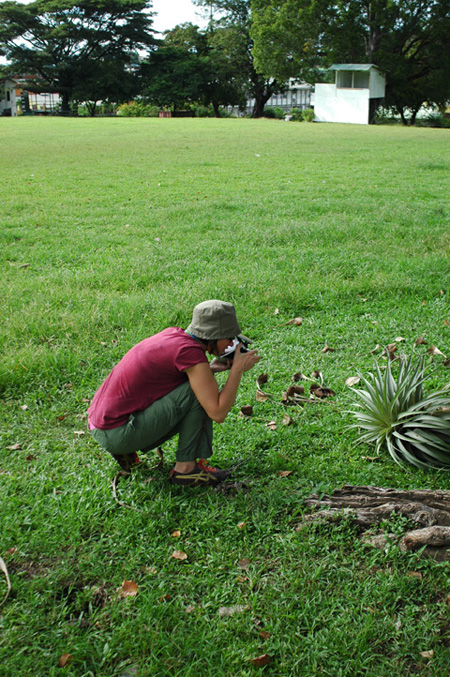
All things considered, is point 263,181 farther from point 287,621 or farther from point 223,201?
point 287,621

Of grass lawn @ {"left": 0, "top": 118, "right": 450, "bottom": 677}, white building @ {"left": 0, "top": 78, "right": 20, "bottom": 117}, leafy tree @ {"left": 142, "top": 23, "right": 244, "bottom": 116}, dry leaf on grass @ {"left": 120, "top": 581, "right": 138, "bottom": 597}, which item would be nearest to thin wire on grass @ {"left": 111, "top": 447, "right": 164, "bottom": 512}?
grass lawn @ {"left": 0, "top": 118, "right": 450, "bottom": 677}

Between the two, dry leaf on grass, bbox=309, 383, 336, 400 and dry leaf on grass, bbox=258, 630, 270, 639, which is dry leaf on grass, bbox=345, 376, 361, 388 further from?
dry leaf on grass, bbox=258, 630, 270, 639

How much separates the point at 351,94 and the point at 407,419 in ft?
141

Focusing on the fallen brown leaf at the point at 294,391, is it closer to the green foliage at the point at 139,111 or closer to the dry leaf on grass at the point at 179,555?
the dry leaf on grass at the point at 179,555

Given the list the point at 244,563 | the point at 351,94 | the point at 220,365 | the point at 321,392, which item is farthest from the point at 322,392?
the point at 351,94

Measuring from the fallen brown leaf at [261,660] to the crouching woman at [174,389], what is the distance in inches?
41.9

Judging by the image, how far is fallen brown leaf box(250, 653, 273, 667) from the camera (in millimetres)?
2111

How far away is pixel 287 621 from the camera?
89.5 inches

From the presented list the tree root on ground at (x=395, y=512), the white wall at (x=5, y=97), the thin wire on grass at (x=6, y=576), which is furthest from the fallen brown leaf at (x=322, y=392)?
the white wall at (x=5, y=97)

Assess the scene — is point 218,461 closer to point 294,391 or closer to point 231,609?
point 294,391

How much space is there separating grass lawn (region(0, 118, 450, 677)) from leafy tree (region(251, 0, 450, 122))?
124 feet

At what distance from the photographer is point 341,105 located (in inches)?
1667

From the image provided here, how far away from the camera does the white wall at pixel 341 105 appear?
136ft

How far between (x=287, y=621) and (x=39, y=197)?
9769 mm
